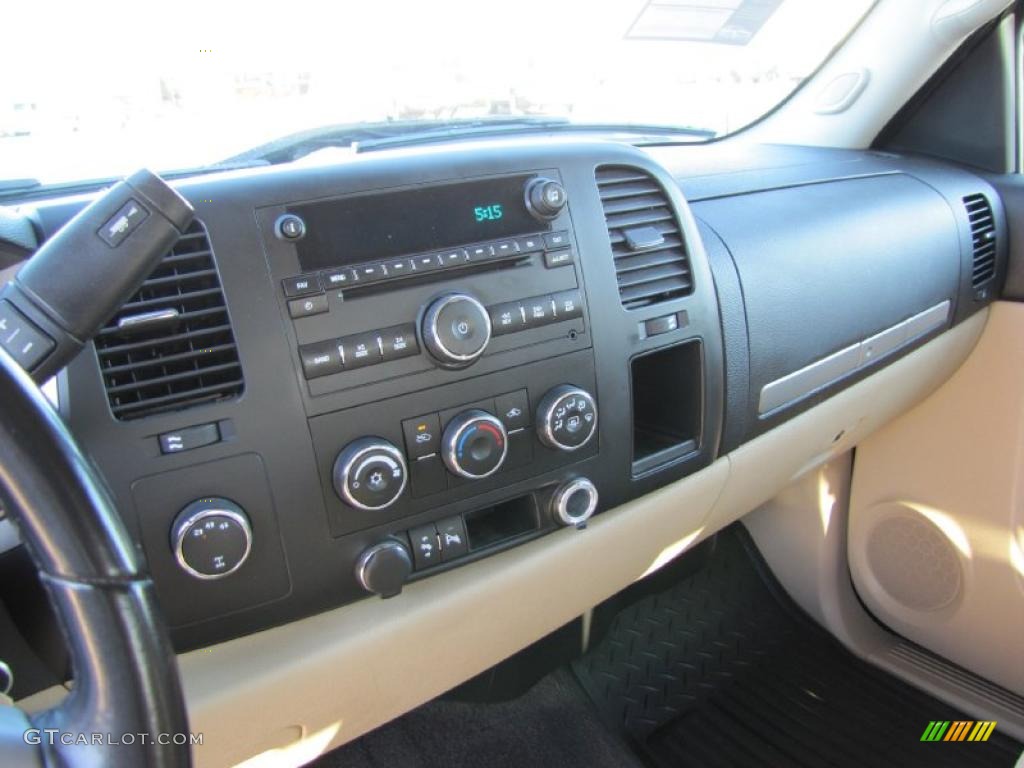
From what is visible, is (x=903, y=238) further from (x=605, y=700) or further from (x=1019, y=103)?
(x=605, y=700)

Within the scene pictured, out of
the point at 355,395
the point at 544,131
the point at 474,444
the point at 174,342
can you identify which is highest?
the point at 544,131

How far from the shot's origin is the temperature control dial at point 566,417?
Result: 1.15 m

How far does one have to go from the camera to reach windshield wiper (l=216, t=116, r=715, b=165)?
1.44 m

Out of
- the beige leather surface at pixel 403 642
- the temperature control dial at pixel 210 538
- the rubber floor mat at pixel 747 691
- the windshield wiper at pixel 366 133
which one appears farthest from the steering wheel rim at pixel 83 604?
the rubber floor mat at pixel 747 691

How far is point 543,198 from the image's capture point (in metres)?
1.14

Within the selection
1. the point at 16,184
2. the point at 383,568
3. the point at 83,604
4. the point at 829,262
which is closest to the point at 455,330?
the point at 383,568

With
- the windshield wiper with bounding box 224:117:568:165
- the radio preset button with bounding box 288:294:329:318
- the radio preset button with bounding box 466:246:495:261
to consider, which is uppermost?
the windshield wiper with bounding box 224:117:568:165

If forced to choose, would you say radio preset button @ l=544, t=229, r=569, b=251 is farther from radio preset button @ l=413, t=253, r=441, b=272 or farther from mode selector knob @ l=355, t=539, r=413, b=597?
mode selector knob @ l=355, t=539, r=413, b=597

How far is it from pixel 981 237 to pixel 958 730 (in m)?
1.22

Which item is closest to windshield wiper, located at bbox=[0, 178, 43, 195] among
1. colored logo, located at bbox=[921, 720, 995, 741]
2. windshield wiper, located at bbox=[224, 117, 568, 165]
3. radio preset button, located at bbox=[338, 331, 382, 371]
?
windshield wiper, located at bbox=[224, 117, 568, 165]

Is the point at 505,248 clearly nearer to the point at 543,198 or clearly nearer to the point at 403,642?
the point at 543,198

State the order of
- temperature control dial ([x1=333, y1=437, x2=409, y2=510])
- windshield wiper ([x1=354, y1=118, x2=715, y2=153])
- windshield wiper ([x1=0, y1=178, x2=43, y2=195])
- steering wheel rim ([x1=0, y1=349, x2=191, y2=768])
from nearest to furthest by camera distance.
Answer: steering wheel rim ([x1=0, y1=349, x2=191, y2=768]), temperature control dial ([x1=333, y1=437, x2=409, y2=510]), windshield wiper ([x1=0, y1=178, x2=43, y2=195]), windshield wiper ([x1=354, y1=118, x2=715, y2=153])

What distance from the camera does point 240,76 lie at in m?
1.36

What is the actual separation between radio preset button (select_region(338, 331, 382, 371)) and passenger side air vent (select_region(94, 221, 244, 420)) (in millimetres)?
124
